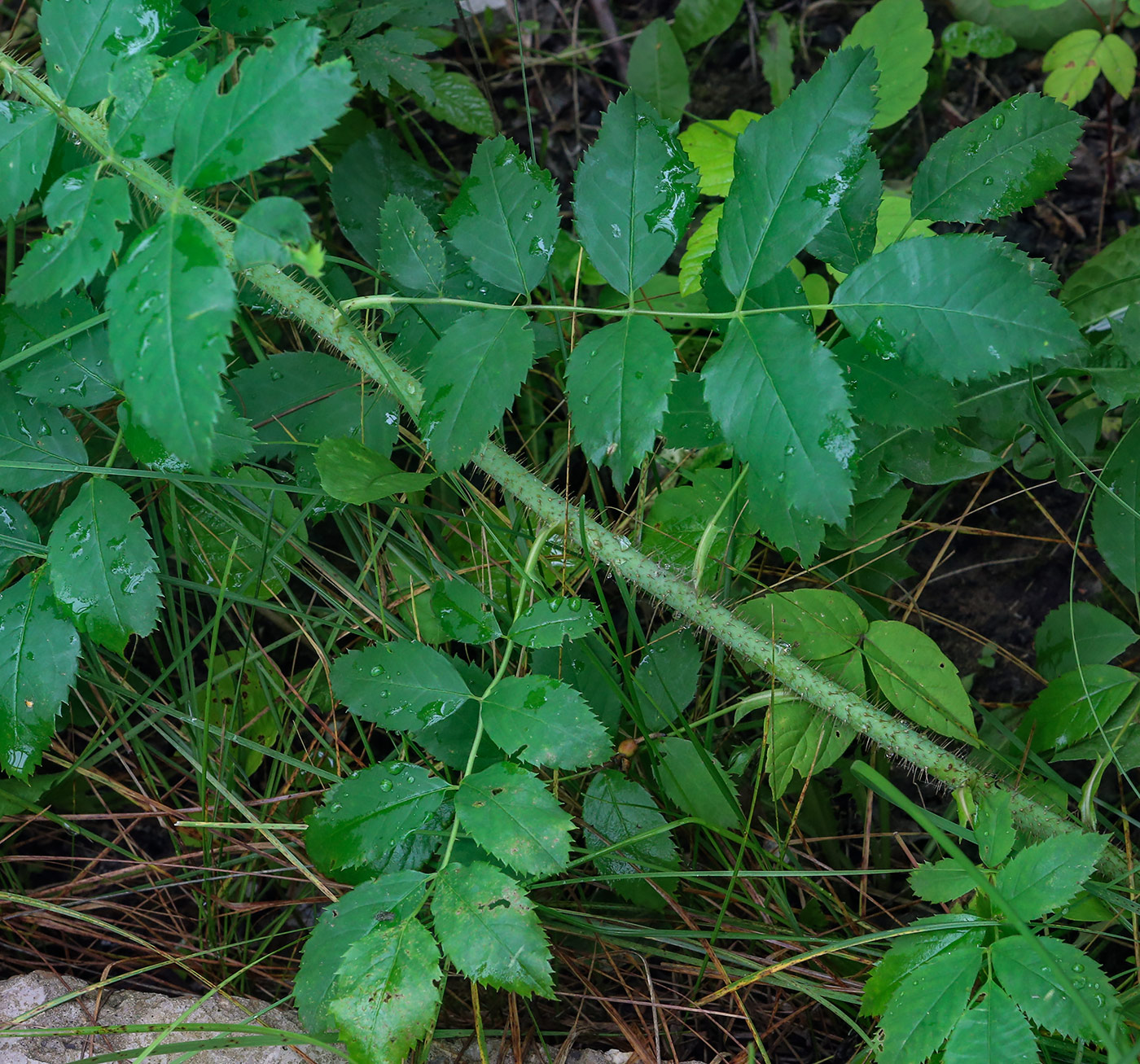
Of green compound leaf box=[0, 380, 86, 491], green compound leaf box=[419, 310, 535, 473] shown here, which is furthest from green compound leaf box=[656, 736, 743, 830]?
green compound leaf box=[0, 380, 86, 491]

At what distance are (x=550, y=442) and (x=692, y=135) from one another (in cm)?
79

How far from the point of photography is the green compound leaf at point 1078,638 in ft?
5.45

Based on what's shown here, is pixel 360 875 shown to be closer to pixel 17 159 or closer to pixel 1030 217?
pixel 17 159

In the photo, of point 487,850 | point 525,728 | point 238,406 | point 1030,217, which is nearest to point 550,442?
point 238,406

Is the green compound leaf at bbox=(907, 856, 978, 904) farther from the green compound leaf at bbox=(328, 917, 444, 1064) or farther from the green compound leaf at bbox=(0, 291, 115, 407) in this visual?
the green compound leaf at bbox=(0, 291, 115, 407)

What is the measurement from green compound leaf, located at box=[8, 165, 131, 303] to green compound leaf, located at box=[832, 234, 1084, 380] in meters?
1.13

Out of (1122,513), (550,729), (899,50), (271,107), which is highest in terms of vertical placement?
(271,107)

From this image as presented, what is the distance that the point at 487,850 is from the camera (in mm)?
1279

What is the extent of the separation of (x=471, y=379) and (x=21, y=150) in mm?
835

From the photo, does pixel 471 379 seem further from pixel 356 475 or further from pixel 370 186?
pixel 370 186

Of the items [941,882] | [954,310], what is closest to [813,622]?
[941,882]

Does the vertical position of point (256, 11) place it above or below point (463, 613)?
above

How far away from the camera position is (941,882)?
1.34 meters

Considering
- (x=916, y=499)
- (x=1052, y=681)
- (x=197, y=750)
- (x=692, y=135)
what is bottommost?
(x=1052, y=681)
